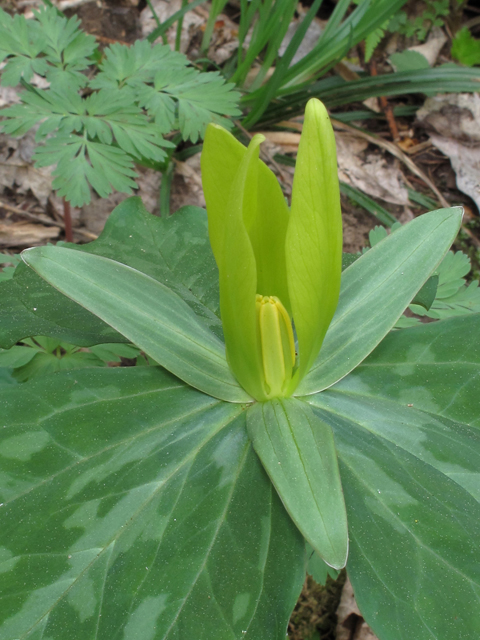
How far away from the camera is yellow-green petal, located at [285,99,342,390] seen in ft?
2.34

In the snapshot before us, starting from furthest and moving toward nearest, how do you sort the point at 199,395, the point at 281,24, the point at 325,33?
the point at 325,33 < the point at 281,24 < the point at 199,395

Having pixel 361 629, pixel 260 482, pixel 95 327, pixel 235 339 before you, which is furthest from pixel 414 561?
pixel 361 629

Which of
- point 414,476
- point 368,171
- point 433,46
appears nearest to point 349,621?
point 414,476

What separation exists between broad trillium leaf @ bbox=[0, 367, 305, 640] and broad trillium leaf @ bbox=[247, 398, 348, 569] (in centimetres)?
5

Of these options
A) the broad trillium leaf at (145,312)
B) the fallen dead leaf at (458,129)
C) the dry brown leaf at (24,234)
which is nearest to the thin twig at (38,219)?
the dry brown leaf at (24,234)

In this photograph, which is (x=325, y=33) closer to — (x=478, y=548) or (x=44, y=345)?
(x=44, y=345)

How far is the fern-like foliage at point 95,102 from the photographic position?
→ 1730 mm

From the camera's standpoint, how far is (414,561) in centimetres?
80

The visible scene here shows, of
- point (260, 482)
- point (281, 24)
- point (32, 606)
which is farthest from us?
point (281, 24)

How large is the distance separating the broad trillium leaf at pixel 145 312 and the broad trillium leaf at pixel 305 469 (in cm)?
11

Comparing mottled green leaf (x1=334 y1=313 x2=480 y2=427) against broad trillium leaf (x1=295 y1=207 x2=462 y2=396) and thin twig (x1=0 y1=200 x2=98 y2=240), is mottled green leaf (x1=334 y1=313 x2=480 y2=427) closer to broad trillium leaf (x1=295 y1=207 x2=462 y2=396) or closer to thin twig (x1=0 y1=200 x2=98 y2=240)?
broad trillium leaf (x1=295 y1=207 x2=462 y2=396)

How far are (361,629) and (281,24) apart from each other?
241 cm

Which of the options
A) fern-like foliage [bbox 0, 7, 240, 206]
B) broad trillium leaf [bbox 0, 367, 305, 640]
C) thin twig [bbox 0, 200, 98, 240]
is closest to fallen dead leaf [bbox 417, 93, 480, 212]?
fern-like foliage [bbox 0, 7, 240, 206]

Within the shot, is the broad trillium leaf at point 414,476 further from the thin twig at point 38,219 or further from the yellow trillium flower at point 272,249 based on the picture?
the thin twig at point 38,219
